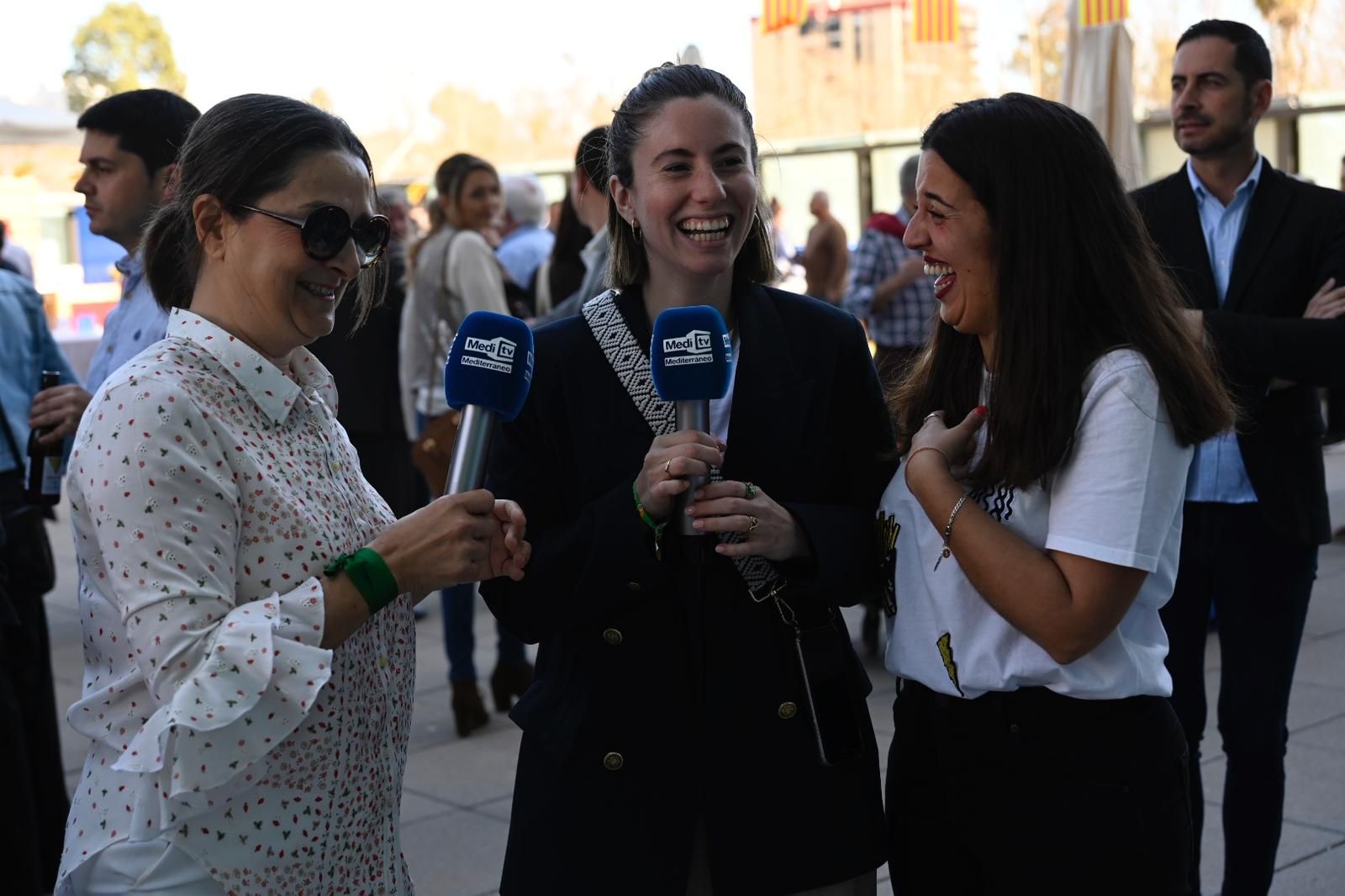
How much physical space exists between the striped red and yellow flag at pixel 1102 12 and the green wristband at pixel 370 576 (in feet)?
25.7

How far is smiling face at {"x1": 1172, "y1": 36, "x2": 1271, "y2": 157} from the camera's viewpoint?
4.48 m

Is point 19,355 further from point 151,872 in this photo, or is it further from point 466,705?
point 151,872

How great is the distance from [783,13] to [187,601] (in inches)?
585

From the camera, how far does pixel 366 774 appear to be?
228 cm

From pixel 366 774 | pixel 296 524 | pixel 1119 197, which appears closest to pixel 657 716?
pixel 366 774

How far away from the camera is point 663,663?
2504mm

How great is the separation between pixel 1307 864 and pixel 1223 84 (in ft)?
8.08

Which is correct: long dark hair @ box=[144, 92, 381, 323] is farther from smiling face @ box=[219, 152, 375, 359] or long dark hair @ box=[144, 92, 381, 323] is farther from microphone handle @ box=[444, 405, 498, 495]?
microphone handle @ box=[444, 405, 498, 495]

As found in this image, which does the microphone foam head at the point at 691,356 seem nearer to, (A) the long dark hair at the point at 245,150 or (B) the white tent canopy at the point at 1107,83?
(A) the long dark hair at the point at 245,150

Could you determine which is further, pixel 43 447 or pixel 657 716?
pixel 43 447

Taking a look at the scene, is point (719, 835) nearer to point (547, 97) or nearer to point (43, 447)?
point (43, 447)

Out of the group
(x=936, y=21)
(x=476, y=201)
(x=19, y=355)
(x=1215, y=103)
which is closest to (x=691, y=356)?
(x=1215, y=103)

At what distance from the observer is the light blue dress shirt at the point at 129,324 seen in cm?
403

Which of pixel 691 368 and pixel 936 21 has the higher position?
pixel 936 21
